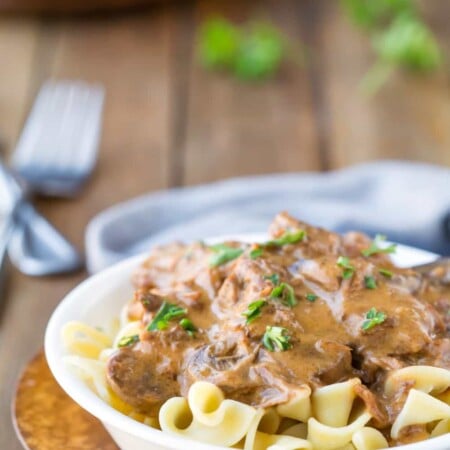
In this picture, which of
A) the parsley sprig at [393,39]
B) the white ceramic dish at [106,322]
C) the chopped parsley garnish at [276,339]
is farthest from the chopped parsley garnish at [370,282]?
the parsley sprig at [393,39]

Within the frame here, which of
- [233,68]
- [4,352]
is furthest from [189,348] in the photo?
[233,68]

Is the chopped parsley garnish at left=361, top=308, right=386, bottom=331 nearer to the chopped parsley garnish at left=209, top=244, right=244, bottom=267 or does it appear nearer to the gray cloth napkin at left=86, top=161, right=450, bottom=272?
the chopped parsley garnish at left=209, top=244, right=244, bottom=267

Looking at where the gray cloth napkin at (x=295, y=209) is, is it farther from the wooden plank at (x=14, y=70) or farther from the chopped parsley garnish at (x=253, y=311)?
the chopped parsley garnish at (x=253, y=311)

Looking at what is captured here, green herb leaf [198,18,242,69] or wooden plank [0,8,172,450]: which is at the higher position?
green herb leaf [198,18,242,69]

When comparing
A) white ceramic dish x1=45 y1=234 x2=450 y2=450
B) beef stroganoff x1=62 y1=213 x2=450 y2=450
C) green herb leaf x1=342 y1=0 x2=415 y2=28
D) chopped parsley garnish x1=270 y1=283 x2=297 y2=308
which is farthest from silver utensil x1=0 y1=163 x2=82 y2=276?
green herb leaf x1=342 y1=0 x2=415 y2=28

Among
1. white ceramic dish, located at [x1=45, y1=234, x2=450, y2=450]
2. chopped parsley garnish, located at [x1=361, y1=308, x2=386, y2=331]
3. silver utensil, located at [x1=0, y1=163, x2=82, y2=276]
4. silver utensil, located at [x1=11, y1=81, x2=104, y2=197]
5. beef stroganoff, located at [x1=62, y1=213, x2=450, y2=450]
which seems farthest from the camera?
silver utensil, located at [x1=11, y1=81, x2=104, y2=197]

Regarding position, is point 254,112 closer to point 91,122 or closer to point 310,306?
point 91,122

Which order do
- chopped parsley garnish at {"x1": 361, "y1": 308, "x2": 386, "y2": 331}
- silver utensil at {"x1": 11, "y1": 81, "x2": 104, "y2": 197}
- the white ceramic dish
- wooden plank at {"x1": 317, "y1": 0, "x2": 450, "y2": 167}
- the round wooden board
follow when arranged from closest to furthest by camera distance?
the white ceramic dish, chopped parsley garnish at {"x1": 361, "y1": 308, "x2": 386, "y2": 331}, the round wooden board, silver utensil at {"x1": 11, "y1": 81, "x2": 104, "y2": 197}, wooden plank at {"x1": 317, "y1": 0, "x2": 450, "y2": 167}
